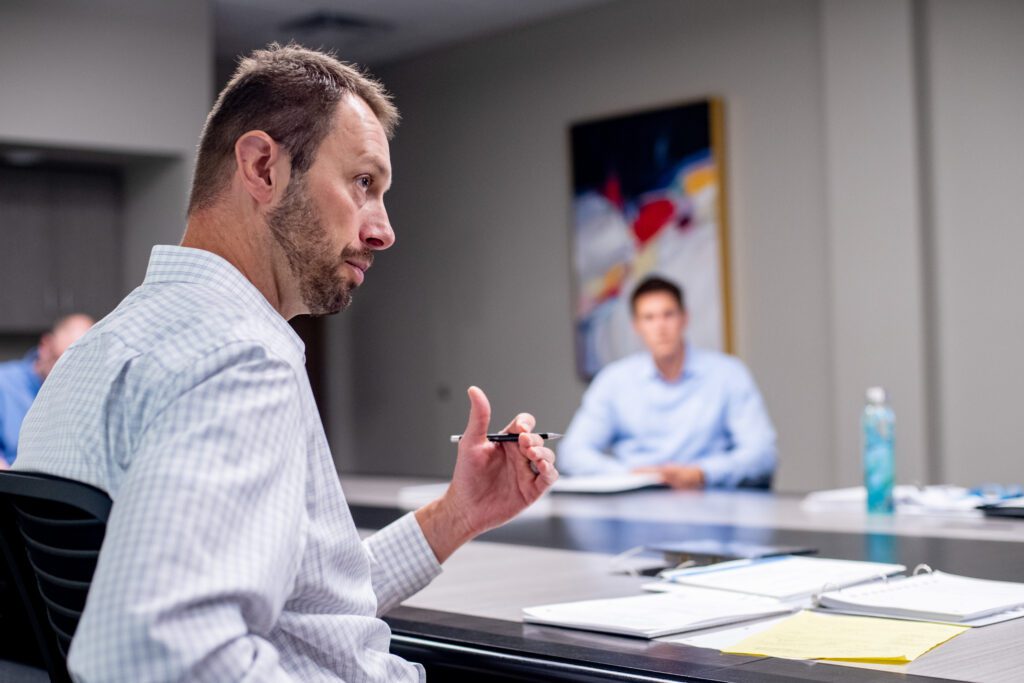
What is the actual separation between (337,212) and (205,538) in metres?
0.43

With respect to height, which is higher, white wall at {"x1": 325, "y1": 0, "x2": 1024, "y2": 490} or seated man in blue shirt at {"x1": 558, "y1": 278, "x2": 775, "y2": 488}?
white wall at {"x1": 325, "y1": 0, "x2": 1024, "y2": 490}

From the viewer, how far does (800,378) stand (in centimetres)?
514

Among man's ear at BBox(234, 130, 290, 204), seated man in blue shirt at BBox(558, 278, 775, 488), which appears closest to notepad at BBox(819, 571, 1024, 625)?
man's ear at BBox(234, 130, 290, 204)

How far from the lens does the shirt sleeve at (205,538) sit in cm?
85

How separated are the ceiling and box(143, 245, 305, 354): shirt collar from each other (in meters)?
4.63

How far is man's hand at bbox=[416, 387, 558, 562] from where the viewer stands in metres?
1.50

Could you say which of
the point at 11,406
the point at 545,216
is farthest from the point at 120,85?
the point at 545,216

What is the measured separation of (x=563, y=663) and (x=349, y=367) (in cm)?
603

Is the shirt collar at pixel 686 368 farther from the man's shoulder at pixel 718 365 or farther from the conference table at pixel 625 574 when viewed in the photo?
the conference table at pixel 625 574

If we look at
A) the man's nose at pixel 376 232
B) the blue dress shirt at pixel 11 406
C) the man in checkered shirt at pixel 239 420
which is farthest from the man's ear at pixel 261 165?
the blue dress shirt at pixel 11 406

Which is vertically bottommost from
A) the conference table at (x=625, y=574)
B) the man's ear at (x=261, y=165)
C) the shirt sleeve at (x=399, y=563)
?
the conference table at (x=625, y=574)

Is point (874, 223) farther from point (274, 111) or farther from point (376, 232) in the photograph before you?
point (274, 111)

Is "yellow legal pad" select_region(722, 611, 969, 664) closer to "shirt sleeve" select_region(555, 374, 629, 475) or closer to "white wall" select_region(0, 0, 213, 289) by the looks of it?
"shirt sleeve" select_region(555, 374, 629, 475)

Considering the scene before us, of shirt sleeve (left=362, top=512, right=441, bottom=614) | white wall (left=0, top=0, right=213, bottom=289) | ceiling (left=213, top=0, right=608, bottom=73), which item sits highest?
ceiling (left=213, top=0, right=608, bottom=73)
